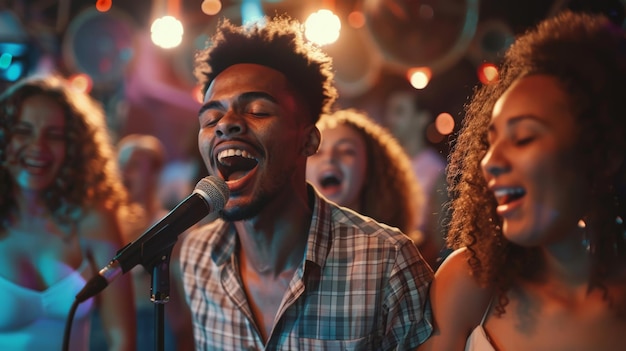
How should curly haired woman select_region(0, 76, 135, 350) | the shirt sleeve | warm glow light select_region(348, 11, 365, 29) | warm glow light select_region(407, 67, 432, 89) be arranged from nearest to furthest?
the shirt sleeve
curly haired woman select_region(0, 76, 135, 350)
warm glow light select_region(348, 11, 365, 29)
warm glow light select_region(407, 67, 432, 89)

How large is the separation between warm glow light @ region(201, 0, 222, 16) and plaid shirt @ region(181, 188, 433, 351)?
16.9 feet

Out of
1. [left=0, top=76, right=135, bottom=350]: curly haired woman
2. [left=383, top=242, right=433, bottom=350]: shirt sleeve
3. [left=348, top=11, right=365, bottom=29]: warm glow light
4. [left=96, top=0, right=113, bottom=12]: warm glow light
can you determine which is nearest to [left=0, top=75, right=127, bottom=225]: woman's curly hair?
[left=0, top=76, right=135, bottom=350]: curly haired woman

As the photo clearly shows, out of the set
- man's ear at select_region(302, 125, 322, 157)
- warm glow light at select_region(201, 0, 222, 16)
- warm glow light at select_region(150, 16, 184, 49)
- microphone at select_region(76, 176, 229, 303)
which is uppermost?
warm glow light at select_region(201, 0, 222, 16)

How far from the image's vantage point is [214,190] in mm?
1897

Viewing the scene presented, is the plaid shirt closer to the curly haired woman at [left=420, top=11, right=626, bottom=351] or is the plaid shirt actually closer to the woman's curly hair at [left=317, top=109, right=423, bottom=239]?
the curly haired woman at [left=420, top=11, right=626, bottom=351]

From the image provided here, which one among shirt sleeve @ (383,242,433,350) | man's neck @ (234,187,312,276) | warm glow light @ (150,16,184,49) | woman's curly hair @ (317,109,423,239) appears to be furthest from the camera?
warm glow light @ (150,16,184,49)

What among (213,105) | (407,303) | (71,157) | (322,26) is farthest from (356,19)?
(407,303)

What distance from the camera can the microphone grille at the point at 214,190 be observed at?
187 cm

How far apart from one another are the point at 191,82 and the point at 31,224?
17.3ft

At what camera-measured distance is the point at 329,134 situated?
12.0 feet

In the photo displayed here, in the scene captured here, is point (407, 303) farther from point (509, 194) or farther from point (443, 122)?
point (443, 122)

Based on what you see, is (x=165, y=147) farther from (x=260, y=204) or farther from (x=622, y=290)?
(x=622, y=290)

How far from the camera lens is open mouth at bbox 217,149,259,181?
2.22 m

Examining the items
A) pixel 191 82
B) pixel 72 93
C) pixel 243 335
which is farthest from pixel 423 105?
pixel 243 335
